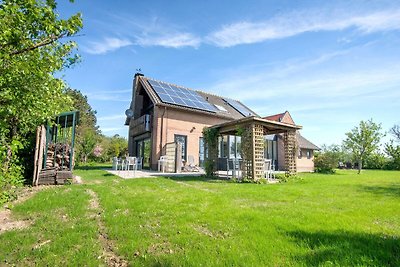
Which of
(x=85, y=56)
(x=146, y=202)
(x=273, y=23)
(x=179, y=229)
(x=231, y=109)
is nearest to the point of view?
(x=179, y=229)

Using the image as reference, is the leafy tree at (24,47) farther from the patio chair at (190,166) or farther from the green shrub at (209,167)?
the patio chair at (190,166)

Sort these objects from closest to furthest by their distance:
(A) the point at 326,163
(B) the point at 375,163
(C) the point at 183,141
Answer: (C) the point at 183,141 → (A) the point at 326,163 → (B) the point at 375,163

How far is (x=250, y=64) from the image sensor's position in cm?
1212

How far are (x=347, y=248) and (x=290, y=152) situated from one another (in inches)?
471

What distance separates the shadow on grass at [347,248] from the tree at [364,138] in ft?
86.2

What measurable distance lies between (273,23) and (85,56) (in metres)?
7.03

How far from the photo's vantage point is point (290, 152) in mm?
14586

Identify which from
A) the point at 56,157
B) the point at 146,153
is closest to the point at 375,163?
the point at 146,153

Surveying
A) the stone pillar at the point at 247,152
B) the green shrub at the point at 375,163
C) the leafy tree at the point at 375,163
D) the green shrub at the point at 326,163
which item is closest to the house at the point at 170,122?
the stone pillar at the point at 247,152

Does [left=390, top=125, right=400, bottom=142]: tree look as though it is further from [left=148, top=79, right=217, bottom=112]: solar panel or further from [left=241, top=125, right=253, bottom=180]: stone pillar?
[left=241, top=125, right=253, bottom=180]: stone pillar

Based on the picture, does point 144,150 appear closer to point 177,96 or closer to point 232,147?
point 177,96

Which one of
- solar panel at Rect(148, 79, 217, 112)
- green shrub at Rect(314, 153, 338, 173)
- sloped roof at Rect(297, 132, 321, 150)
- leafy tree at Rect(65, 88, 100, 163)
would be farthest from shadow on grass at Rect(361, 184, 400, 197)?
leafy tree at Rect(65, 88, 100, 163)

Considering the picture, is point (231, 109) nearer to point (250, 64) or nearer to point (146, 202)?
point (250, 64)

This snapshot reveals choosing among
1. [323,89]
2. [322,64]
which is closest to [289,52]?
[322,64]
